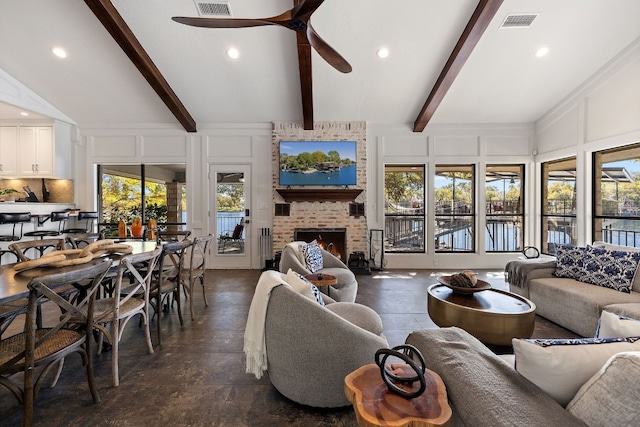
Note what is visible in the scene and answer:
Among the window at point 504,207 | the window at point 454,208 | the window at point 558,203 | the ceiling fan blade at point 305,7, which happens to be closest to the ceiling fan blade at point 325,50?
the ceiling fan blade at point 305,7

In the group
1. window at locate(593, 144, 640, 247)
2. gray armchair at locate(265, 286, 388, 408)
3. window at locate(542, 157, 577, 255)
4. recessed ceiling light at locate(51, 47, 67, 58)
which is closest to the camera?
gray armchair at locate(265, 286, 388, 408)

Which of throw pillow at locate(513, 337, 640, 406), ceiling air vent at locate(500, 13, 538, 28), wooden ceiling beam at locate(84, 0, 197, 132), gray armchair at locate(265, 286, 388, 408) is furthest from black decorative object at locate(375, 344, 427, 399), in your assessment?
wooden ceiling beam at locate(84, 0, 197, 132)

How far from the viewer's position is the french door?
234 inches

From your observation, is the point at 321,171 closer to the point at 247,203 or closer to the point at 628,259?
the point at 247,203

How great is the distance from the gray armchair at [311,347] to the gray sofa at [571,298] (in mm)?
2345

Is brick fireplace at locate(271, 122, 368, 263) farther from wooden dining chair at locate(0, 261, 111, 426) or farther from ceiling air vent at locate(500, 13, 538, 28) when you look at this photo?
wooden dining chair at locate(0, 261, 111, 426)

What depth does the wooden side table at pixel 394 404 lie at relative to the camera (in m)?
0.87

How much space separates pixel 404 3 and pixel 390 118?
2.30m

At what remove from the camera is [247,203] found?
5.95m

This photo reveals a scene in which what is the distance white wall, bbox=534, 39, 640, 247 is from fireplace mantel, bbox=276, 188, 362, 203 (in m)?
3.71

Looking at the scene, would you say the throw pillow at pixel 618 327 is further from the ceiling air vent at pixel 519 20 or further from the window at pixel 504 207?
the window at pixel 504 207

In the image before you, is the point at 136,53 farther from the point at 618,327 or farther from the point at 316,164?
the point at 618,327

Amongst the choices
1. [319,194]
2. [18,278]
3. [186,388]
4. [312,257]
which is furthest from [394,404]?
[319,194]

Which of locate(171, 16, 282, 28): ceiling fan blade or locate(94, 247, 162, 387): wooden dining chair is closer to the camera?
locate(94, 247, 162, 387): wooden dining chair
